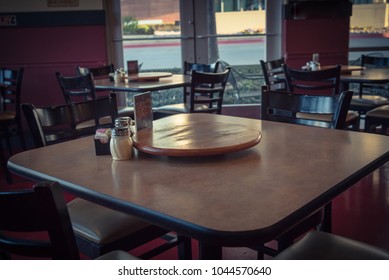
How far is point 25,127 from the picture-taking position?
18.8ft

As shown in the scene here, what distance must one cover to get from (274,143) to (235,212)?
70cm

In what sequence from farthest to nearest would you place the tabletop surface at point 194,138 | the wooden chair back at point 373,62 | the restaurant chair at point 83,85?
1. the wooden chair back at point 373,62
2. the restaurant chair at point 83,85
3. the tabletop surface at point 194,138

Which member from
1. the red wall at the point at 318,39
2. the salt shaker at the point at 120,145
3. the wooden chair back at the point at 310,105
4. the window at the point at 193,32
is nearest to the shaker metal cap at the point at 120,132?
the salt shaker at the point at 120,145

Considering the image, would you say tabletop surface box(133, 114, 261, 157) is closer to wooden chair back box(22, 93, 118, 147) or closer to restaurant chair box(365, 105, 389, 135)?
wooden chair back box(22, 93, 118, 147)

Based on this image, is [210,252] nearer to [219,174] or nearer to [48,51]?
[219,174]

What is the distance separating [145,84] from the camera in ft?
12.8

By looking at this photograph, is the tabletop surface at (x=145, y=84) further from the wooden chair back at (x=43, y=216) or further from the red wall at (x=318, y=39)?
the wooden chair back at (x=43, y=216)

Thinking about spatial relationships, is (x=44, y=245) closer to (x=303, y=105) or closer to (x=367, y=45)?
(x=303, y=105)

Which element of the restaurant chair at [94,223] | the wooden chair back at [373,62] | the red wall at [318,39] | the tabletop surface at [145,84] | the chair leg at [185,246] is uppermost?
the red wall at [318,39]

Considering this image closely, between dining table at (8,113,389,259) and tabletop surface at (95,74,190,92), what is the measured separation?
1744 millimetres

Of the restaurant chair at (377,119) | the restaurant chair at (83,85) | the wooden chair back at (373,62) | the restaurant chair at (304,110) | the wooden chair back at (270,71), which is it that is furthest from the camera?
the wooden chair back at (373,62)

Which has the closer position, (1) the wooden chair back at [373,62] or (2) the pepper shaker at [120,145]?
(2) the pepper shaker at [120,145]

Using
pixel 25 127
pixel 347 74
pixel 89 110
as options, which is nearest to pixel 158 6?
pixel 25 127

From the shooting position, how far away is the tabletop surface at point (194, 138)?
1.58 meters
